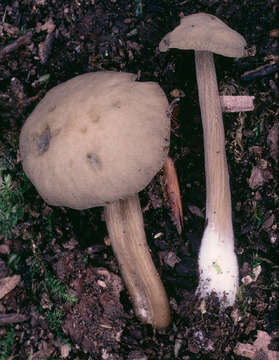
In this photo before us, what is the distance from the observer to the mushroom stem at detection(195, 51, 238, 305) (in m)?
2.88

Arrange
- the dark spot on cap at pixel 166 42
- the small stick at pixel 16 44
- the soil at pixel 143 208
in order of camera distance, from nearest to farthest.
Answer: the dark spot on cap at pixel 166 42 → the soil at pixel 143 208 → the small stick at pixel 16 44

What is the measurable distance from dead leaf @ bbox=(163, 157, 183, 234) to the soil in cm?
5

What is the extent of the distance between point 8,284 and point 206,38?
2.38 m

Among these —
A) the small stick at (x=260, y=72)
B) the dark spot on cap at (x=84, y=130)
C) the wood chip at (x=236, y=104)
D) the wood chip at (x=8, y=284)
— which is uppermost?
the dark spot on cap at (x=84, y=130)

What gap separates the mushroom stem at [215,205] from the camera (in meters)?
2.88

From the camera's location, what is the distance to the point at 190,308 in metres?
2.95

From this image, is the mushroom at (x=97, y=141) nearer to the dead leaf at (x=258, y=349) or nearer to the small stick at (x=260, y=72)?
the small stick at (x=260, y=72)

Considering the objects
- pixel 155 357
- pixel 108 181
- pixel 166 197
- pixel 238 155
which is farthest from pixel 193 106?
pixel 155 357

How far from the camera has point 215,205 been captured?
2.91 meters

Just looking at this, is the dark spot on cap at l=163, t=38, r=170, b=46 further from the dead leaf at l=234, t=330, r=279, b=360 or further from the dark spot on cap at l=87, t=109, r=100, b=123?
the dead leaf at l=234, t=330, r=279, b=360

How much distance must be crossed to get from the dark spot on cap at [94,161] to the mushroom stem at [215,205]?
3.01ft

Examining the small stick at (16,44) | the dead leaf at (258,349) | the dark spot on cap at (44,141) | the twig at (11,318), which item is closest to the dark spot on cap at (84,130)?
the dark spot on cap at (44,141)

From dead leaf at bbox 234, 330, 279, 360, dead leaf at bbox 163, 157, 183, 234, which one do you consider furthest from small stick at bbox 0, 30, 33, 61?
dead leaf at bbox 234, 330, 279, 360

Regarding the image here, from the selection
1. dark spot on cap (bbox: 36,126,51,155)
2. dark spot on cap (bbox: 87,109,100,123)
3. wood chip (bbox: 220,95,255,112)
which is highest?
dark spot on cap (bbox: 87,109,100,123)
